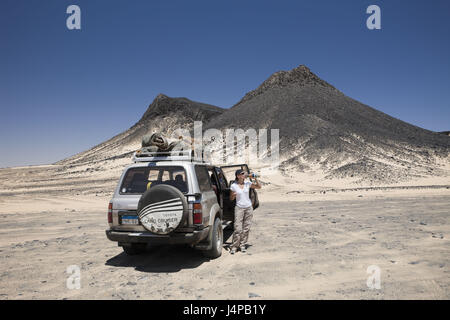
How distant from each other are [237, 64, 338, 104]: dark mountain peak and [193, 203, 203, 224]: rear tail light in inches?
2747

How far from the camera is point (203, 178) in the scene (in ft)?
20.6

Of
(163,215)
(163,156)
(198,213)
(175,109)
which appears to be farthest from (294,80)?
(163,215)

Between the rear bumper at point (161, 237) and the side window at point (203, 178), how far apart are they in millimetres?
891

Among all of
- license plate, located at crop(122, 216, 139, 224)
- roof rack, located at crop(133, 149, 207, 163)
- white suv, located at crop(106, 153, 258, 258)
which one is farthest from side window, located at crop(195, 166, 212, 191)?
license plate, located at crop(122, 216, 139, 224)

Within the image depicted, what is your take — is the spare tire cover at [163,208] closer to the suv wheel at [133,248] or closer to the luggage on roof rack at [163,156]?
the luggage on roof rack at [163,156]

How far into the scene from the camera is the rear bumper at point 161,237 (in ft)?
17.3

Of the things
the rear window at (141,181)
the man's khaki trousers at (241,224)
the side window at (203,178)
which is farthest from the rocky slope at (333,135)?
the rear window at (141,181)

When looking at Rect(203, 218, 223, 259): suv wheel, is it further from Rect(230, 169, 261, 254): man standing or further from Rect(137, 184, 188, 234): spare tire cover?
Rect(137, 184, 188, 234): spare tire cover

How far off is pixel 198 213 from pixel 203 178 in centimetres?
107

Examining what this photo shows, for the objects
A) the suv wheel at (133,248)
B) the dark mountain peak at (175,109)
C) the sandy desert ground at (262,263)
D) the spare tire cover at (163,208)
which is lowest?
the sandy desert ground at (262,263)

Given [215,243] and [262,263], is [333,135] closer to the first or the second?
[262,263]

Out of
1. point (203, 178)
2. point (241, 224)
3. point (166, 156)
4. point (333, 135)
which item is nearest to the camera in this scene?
point (166, 156)

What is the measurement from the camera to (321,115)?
5275 centimetres
